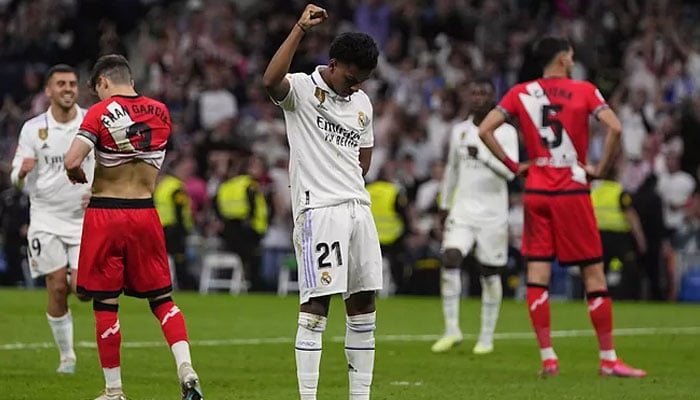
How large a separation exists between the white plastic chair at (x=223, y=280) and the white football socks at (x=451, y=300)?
36.8 feet

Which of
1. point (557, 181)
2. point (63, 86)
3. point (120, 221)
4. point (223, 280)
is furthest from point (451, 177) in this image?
point (223, 280)

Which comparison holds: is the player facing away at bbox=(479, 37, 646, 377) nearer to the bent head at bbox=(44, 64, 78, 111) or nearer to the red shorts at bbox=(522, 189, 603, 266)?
the red shorts at bbox=(522, 189, 603, 266)

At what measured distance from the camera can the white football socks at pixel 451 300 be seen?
16.1 metres

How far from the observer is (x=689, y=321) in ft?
67.5

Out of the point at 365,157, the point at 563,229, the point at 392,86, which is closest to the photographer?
the point at 365,157

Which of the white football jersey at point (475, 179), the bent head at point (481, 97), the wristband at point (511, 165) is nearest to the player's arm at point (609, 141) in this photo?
the wristband at point (511, 165)

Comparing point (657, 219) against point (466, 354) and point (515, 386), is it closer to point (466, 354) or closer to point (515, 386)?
point (466, 354)

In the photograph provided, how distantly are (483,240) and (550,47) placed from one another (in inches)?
134

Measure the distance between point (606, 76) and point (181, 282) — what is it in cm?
883

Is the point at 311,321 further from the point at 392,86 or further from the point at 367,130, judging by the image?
the point at 392,86

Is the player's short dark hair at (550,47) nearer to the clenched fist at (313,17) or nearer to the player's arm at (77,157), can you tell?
the clenched fist at (313,17)

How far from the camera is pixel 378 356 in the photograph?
15109mm

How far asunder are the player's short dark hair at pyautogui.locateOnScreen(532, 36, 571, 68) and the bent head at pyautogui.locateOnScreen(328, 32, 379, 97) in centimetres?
408

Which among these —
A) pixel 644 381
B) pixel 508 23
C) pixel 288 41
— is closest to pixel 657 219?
pixel 508 23
